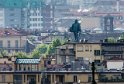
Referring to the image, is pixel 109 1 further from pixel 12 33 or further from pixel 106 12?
pixel 12 33

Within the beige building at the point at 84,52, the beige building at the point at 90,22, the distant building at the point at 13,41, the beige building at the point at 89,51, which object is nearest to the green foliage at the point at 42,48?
the distant building at the point at 13,41

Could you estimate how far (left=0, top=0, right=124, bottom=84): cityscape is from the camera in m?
46.2

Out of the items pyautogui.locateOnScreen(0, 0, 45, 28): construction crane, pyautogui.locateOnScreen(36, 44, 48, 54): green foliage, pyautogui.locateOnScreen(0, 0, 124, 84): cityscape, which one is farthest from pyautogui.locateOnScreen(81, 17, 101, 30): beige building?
pyautogui.locateOnScreen(36, 44, 48, 54): green foliage

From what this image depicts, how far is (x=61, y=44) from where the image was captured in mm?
74125

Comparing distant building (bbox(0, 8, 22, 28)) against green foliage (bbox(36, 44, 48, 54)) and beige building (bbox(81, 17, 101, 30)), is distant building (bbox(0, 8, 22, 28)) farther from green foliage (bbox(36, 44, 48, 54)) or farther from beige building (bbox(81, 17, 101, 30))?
green foliage (bbox(36, 44, 48, 54))

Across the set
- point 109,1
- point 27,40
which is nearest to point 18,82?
point 27,40

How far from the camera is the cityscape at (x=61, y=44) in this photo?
46219 mm

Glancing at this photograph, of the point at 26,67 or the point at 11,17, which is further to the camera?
the point at 11,17

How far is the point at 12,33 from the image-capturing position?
3969 inches

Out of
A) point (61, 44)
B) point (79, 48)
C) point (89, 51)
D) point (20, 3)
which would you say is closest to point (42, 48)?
point (61, 44)

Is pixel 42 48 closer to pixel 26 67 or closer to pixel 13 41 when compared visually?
pixel 13 41

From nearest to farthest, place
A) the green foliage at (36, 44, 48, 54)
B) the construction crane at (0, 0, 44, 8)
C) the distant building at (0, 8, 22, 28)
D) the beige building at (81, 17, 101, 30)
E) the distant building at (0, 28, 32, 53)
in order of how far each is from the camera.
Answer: the green foliage at (36, 44, 48, 54) < the distant building at (0, 28, 32, 53) < the beige building at (81, 17, 101, 30) < the distant building at (0, 8, 22, 28) < the construction crane at (0, 0, 44, 8)

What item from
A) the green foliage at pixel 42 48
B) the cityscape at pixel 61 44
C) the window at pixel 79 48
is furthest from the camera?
the green foliage at pixel 42 48

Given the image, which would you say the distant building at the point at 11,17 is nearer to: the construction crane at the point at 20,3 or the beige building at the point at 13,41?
the construction crane at the point at 20,3
